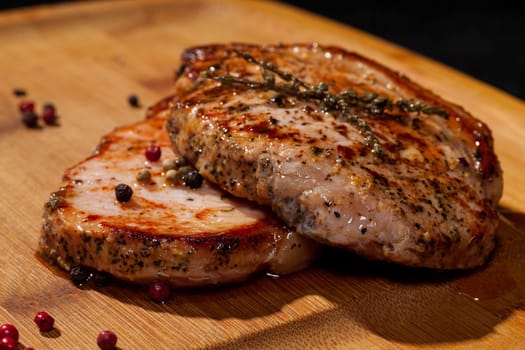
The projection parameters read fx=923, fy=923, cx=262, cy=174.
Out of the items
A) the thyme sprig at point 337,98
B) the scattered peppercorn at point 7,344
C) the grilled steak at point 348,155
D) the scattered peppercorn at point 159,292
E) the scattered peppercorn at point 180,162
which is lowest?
the scattered peppercorn at point 7,344

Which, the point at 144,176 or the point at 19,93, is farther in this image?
the point at 19,93

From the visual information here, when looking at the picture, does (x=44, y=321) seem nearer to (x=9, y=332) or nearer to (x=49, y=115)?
(x=9, y=332)

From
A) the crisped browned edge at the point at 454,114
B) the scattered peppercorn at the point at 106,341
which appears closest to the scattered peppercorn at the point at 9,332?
the scattered peppercorn at the point at 106,341

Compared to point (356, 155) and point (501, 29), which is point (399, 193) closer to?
point (356, 155)

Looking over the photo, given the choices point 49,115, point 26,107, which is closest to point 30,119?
point 49,115

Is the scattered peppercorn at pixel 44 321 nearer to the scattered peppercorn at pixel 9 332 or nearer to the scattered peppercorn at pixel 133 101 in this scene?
the scattered peppercorn at pixel 9 332

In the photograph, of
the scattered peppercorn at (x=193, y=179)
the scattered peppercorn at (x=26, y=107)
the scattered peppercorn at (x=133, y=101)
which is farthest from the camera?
the scattered peppercorn at (x=133, y=101)
